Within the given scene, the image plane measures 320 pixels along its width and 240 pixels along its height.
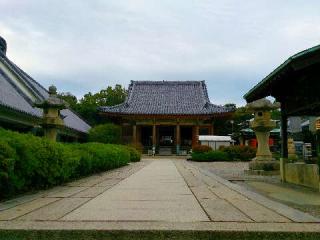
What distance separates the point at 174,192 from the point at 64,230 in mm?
4224

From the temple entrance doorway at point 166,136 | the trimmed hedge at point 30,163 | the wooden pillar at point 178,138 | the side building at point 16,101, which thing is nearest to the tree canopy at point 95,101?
the temple entrance doorway at point 166,136

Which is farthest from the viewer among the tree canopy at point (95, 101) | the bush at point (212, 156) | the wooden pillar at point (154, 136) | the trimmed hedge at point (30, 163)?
the tree canopy at point (95, 101)

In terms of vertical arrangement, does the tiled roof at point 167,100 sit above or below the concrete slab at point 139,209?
above

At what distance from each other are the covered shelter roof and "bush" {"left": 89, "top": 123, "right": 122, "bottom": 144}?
24.0m

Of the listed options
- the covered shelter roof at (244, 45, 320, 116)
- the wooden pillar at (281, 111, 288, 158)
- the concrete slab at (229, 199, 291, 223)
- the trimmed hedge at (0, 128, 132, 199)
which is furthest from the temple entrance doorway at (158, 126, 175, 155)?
the concrete slab at (229, 199, 291, 223)

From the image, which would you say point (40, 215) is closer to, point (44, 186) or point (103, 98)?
point (44, 186)

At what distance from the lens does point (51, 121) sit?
14.0 meters

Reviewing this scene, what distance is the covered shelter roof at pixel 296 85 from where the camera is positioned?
26.5 feet

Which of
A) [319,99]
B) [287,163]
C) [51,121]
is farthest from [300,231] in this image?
[51,121]

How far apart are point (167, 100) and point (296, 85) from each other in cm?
3395

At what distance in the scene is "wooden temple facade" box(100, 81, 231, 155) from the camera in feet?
129

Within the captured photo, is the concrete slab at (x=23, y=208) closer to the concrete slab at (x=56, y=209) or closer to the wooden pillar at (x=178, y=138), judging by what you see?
the concrete slab at (x=56, y=209)

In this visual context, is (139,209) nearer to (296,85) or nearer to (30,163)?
(30,163)

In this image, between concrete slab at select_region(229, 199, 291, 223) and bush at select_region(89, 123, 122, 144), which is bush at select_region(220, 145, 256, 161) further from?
concrete slab at select_region(229, 199, 291, 223)
